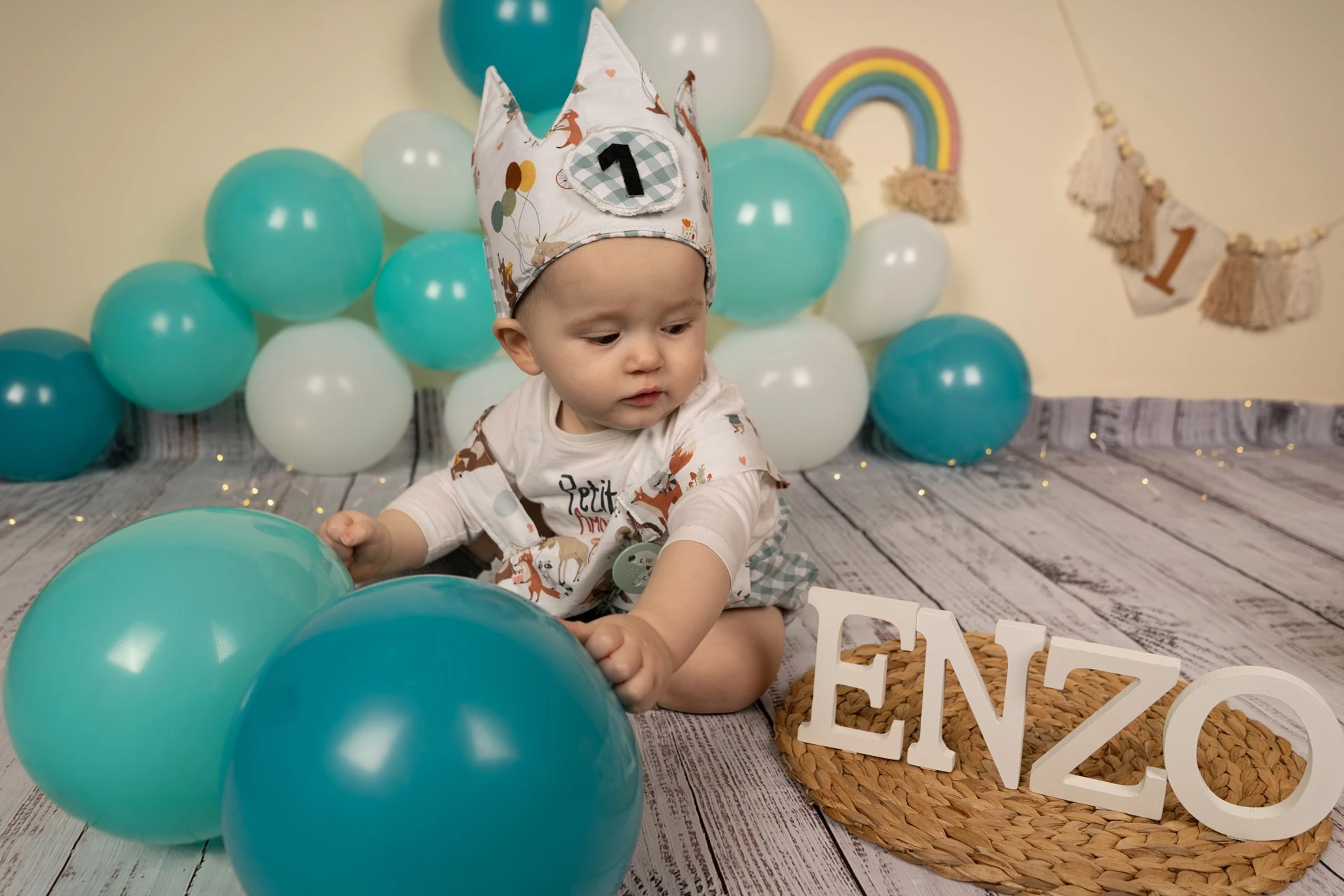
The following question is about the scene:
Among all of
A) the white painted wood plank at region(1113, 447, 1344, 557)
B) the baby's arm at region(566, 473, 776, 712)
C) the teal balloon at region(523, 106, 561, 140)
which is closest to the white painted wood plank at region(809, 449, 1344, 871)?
the white painted wood plank at region(1113, 447, 1344, 557)

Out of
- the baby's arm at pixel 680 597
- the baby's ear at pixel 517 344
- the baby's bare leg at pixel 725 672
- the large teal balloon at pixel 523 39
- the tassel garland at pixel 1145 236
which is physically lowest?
the baby's bare leg at pixel 725 672

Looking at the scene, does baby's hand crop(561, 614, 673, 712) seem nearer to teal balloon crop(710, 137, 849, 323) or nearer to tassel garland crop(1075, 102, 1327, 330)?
teal balloon crop(710, 137, 849, 323)

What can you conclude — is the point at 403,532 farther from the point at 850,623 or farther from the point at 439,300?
the point at 439,300

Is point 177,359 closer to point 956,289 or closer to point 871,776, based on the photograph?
point 871,776

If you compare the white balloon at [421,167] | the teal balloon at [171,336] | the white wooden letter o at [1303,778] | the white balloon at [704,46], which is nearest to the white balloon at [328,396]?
the teal balloon at [171,336]

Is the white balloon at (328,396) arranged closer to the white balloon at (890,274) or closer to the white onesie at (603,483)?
the white onesie at (603,483)

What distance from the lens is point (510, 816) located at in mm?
676

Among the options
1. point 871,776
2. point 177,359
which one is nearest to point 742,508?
point 871,776

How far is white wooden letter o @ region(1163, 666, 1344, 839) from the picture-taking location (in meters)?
0.88

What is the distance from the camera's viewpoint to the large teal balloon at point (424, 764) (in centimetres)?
67

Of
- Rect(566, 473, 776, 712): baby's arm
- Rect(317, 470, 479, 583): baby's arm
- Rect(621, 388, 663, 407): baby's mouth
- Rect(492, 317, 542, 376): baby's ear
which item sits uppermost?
Rect(492, 317, 542, 376): baby's ear

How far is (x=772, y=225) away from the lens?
76.0 inches

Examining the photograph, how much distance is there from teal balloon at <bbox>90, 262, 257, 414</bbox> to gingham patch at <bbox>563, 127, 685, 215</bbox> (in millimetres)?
1219

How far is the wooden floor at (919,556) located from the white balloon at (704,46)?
2.59ft
